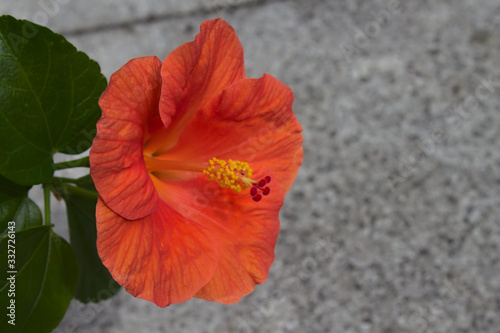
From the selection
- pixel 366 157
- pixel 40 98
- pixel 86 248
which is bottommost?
pixel 366 157

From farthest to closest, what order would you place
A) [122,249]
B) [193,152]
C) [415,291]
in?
[415,291] → [193,152] → [122,249]

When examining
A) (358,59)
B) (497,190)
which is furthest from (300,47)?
(497,190)

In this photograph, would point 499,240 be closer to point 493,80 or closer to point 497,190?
point 497,190

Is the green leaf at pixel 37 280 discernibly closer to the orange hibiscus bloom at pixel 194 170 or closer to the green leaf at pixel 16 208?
the green leaf at pixel 16 208

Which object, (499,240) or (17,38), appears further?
(499,240)

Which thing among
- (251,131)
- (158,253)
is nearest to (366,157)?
(251,131)

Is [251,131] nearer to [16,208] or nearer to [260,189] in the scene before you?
[260,189]

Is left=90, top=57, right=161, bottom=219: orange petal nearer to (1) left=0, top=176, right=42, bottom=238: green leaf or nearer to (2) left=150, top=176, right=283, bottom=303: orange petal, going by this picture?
(2) left=150, top=176, right=283, bottom=303: orange petal
